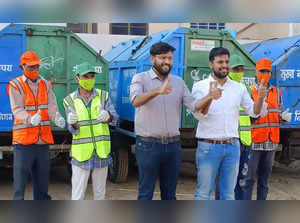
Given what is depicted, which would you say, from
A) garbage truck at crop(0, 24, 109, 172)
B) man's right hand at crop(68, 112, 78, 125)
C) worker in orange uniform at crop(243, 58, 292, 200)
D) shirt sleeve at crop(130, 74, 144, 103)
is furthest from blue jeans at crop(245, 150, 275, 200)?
garbage truck at crop(0, 24, 109, 172)

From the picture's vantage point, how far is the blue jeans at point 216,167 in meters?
2.93

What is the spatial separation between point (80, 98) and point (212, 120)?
4.14 feet

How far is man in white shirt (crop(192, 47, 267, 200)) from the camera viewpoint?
2.94 meters

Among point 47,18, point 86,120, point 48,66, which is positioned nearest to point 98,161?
point 86,120

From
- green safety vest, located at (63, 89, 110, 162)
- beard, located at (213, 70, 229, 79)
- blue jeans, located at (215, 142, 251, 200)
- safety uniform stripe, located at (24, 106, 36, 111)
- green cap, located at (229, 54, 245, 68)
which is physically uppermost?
green cap, located at (229, 54, 245, 68)

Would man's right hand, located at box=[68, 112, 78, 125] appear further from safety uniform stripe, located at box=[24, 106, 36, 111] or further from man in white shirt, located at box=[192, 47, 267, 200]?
man in white shirt, located at box=[192, 47, 267, 200]

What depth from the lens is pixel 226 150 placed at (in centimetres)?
294

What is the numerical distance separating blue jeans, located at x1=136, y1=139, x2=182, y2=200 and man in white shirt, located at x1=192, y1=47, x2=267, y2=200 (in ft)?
0.68

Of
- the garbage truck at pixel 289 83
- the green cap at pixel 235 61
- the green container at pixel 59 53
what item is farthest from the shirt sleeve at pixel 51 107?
the garbage truck at pixel 289 83

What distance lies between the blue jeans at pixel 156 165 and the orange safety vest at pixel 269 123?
1292mm

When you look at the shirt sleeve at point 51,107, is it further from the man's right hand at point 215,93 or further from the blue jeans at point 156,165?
the man's right hand at point 215,93

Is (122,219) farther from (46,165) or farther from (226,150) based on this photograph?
(46,165)

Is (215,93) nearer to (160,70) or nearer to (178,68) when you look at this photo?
(160,70)

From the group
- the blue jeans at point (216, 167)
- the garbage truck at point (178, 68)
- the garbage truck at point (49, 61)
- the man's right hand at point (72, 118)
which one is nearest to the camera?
the blue jeans at point (216, 167)
